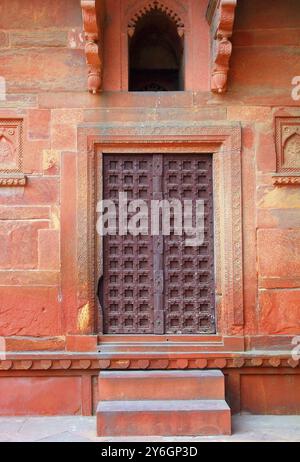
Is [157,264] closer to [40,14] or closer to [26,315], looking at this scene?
[26,315]

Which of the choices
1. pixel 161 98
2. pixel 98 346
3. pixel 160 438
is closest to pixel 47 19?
pixel 161 98

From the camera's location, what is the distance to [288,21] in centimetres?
515

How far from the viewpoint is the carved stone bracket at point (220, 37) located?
4.70 metres

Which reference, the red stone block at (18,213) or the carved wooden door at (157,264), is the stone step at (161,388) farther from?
the red stone block at (18,213)

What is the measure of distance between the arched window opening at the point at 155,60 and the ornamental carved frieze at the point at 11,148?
1.37 meters

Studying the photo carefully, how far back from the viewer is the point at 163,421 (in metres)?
4.33

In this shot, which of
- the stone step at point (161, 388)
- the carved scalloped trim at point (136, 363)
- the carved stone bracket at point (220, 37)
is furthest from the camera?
the carved scalloped trim at point (136, 363)

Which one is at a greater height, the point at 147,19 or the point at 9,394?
the point at 147,19

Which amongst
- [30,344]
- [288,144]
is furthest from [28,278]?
[288,144]

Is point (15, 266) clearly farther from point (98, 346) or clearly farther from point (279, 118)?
point (279, 118)

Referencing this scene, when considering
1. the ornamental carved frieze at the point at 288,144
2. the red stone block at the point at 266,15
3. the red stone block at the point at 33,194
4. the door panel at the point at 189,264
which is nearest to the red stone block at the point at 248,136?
the ornamental carved frieze at the point at 288,144

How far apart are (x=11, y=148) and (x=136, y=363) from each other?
241cm

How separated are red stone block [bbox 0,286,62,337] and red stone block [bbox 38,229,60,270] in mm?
300

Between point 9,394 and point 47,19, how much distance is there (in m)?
3.68
